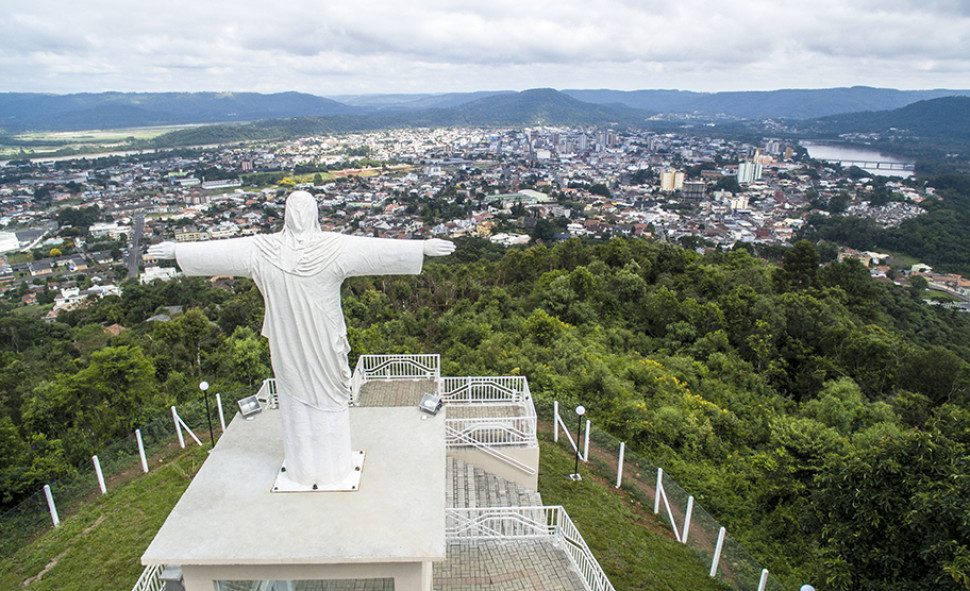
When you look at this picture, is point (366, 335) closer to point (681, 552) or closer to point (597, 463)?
point (597, 463)

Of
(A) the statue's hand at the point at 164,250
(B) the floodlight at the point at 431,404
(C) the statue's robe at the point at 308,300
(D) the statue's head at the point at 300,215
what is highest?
(D) the statue's head at the point at 300,215

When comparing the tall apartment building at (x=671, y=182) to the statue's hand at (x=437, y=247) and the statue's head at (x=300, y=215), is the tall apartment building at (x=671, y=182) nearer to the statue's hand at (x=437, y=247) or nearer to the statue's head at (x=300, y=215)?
the statue's hand at (x=437, y=247)

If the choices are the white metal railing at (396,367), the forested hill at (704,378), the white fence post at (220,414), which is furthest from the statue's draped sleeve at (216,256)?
the forested hill at (704,378)

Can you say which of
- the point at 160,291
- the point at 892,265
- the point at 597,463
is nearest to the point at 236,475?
the point at 597,463

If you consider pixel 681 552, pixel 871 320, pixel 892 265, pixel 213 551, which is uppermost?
pixel 213 551

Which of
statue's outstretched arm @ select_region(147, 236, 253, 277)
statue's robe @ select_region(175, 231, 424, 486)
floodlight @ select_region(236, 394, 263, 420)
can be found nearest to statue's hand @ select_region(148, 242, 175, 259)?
statue's outstretched arm @ select_region(147, 236, 253, 277)

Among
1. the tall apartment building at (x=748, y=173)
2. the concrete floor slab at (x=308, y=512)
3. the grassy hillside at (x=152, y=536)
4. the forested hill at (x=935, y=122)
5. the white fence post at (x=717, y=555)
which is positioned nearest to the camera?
the concrete floor slab at (x=308, y=512)
